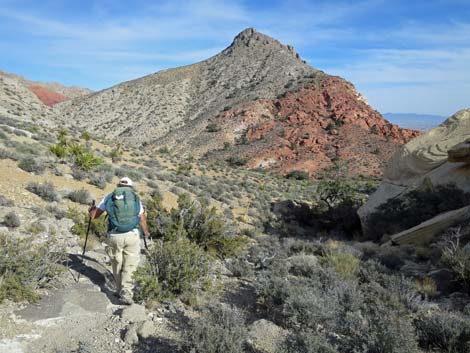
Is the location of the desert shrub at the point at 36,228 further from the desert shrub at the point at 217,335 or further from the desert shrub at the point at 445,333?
the desert shrub at the point at 445,333

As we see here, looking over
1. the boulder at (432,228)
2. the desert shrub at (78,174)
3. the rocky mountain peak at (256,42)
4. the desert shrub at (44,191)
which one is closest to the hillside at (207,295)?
the desert shrub at (44,191)

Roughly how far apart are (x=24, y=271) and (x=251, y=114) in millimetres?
46526

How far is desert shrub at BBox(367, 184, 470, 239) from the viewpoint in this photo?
12336 mm

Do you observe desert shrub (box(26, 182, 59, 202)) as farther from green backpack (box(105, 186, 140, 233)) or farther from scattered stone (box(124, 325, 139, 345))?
scattered stone (box(124, 325, 139, 345))

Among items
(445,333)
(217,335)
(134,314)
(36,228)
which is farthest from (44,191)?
(445,333)

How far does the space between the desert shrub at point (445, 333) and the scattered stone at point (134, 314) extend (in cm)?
325

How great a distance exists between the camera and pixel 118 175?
648 inches

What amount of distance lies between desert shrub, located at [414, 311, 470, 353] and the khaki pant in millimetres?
3671

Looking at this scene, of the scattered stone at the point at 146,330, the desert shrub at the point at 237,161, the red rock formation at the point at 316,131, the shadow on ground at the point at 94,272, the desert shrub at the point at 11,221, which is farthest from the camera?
the red rock formation at the point at 316,131

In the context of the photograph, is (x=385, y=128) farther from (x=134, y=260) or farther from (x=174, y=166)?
(x=134, y=260)

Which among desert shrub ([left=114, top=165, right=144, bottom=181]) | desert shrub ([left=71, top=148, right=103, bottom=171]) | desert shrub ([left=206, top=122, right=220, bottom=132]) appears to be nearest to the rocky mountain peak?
desert shrub ([left=206, top=122, right=220, bottom=132])

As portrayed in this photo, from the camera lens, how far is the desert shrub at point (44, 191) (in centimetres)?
1050

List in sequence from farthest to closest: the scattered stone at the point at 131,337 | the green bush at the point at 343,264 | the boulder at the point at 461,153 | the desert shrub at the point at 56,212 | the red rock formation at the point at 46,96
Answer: the red rock formation at the point at 46,96 → the boulder at the point at 461,153 → the desert shrub at the point at 56,212 → the green bush at the point at 343,264 → the scattered stone at the point at 131,337

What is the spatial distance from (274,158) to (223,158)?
560 cm
